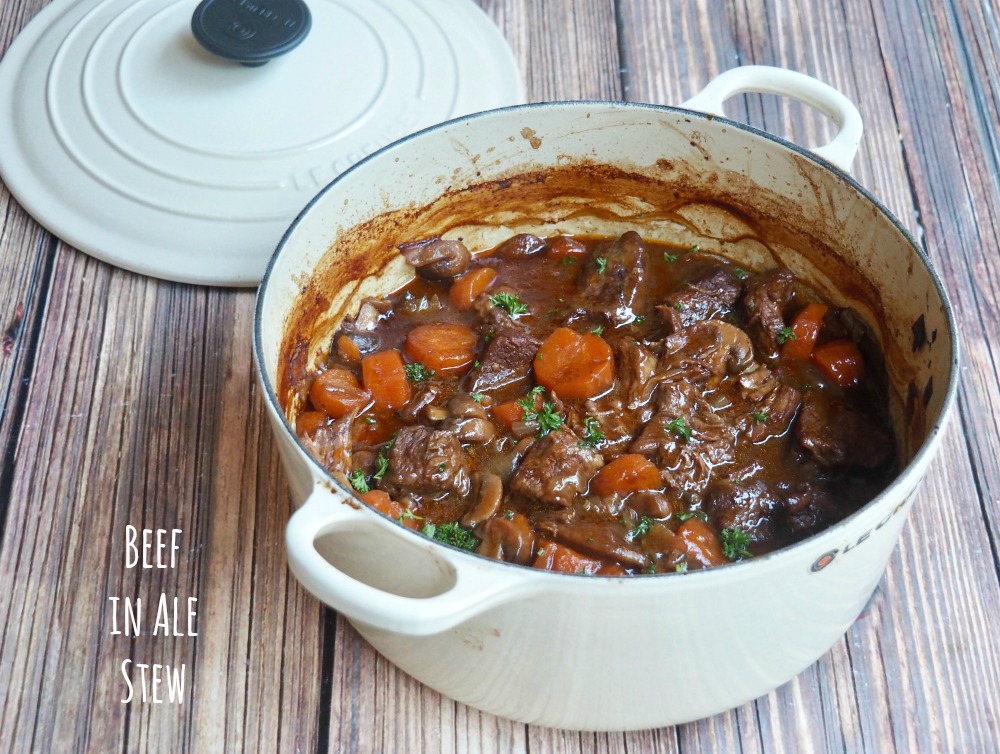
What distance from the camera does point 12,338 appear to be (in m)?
2.75

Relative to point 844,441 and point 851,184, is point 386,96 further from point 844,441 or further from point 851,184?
point 844,441

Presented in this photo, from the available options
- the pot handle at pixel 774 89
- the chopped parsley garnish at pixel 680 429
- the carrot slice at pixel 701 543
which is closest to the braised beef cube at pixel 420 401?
the chopped parsley garnish at pixel 680 429

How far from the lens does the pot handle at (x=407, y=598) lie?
5.21 ft

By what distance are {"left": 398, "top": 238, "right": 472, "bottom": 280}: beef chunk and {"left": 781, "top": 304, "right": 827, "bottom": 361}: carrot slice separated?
866 mm

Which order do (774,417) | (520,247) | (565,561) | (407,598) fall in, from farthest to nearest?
(520,247) → (774,417) → (565,561) → (407,598)

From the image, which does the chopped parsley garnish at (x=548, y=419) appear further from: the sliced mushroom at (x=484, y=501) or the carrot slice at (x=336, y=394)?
the carrot slice at (x=336, y=394)

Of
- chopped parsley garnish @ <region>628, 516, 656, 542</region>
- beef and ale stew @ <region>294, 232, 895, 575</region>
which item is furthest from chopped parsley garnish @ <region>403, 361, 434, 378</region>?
chopped parsley garnish @ <region>628, 516, 656, 542</region>

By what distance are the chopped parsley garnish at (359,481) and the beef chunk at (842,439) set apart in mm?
983

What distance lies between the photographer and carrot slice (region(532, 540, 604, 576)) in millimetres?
2104

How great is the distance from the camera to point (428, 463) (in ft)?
7.44

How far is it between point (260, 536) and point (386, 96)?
1294 millimetres

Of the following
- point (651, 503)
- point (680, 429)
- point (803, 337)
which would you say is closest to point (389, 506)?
point (651, 503)

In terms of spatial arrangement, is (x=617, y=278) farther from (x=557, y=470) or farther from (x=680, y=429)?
(x=557, y=470)

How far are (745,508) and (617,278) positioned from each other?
725 mm
